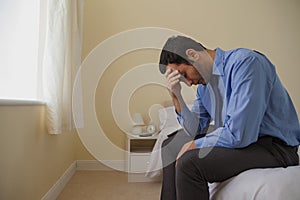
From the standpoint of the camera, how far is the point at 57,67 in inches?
70.7

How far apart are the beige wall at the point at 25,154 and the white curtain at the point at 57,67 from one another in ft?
0.26

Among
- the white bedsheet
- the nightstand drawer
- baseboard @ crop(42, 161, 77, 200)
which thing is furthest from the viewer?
the nightstand drawer

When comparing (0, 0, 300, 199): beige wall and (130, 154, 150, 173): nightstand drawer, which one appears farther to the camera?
(0, 0, 300, 199): beige wall

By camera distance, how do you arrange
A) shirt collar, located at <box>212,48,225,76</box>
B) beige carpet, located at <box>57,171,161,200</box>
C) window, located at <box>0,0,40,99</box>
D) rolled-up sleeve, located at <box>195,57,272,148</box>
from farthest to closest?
beige carpet, located at <box>57,171,161,200</box> → window, located at <box>0,0,40,99</box> → shirt collar, located at <box>212,48,225,76</box> → rolled-up sleeve, located at <box>195,57,272,148</box>

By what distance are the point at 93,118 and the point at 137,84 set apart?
60cm

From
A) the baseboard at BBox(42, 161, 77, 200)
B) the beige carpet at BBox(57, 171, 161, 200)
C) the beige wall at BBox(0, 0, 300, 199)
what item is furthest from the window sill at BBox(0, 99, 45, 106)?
the beige wall at BBox(0, 0, 300, 199)

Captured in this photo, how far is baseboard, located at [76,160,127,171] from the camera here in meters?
3.14

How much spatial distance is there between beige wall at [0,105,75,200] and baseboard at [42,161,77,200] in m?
0.04

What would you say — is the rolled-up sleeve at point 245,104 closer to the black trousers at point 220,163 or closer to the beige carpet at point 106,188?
the black trousers at point 220,163

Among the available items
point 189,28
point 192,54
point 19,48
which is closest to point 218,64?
point 192,54

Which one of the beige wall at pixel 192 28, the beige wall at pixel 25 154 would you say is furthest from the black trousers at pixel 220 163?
the beige wall at pixel 192 28

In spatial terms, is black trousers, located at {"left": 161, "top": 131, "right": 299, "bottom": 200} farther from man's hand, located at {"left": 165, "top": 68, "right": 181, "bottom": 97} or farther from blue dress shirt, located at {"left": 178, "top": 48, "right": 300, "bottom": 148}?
man's hand, located at {"left": 165, "top": 68, "right": 181, "bottom": 97}

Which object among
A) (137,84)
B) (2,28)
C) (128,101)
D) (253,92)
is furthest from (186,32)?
(253,92)

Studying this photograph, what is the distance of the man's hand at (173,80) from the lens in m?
1.35
